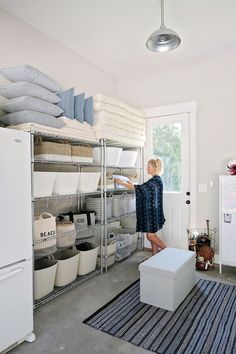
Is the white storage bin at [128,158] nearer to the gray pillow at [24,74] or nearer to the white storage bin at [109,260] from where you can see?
the white storage bin at [109,260]

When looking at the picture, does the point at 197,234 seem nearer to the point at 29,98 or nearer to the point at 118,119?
the point at 118,119

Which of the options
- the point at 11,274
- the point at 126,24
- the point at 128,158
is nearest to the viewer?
the point at 11,274

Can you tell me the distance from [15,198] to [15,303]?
790mm

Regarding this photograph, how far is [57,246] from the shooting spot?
2896 millimetres

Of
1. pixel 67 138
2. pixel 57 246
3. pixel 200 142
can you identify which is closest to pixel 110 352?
pixel 57 246

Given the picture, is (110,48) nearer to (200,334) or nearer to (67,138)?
(67,138)

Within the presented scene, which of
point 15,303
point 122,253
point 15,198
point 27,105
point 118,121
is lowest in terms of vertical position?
point 122,253

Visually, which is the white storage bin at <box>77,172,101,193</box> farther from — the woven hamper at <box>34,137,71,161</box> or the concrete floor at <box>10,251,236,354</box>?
the concrete floor at <box>10,251,236,354</box>

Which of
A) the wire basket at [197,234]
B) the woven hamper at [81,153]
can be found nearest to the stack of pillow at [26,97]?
the woven hamper at [81,153]

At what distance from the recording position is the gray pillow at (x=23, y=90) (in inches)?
95.3

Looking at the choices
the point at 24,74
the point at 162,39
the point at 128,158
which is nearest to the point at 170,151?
the point at 128,158

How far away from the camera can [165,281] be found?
2449mm

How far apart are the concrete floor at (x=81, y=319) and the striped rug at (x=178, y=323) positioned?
89 millimetres

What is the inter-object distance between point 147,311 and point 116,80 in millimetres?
3713
